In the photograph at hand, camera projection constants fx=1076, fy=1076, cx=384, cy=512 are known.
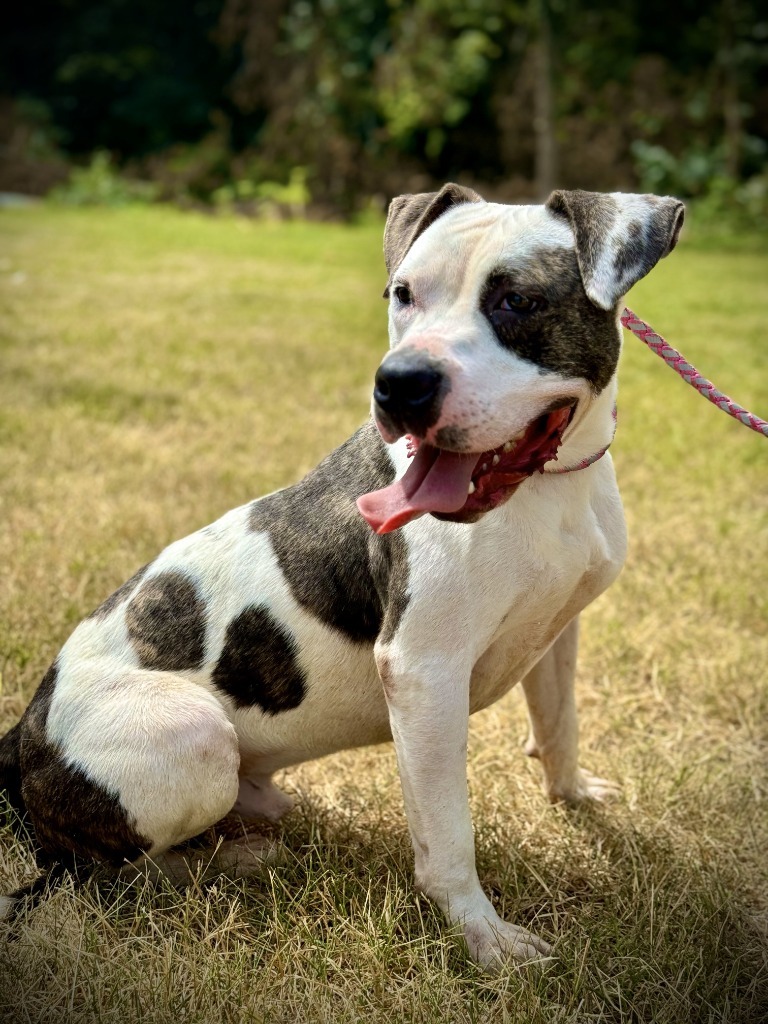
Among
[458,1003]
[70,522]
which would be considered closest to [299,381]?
[70,522]

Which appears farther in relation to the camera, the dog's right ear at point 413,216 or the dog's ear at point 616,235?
the dog's right ear at point 413,216

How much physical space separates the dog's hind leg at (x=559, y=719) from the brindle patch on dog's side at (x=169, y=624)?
0.92 m

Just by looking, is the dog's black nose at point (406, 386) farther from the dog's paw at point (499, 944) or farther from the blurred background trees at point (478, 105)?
the blurred background trees at point (478, 105)

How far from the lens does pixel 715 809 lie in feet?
9.29

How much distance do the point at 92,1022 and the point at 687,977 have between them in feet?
3.85

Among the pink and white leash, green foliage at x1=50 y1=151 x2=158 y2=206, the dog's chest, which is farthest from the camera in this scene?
green foliage at x1=50 y1=151 x2=158 y2=206

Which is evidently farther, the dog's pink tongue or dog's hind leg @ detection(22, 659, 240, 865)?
dog's hind leg @ detection(22, 659, 240, 865)

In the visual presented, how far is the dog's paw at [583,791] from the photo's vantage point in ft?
9.57

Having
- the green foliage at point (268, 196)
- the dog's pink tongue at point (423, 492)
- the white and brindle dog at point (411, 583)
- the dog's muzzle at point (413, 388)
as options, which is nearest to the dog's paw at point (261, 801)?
the white and brindle dog at point (411, 583)

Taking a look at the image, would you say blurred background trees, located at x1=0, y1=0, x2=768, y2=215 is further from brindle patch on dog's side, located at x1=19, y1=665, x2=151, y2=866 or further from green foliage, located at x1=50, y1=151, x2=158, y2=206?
brindle patch on dog's side, located at x1=19, y1=665, x2=151, y2=866

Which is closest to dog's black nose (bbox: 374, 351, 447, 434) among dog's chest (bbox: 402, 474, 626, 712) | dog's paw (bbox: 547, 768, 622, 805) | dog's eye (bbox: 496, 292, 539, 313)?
dog's eye (bbox: 496, 292, 539, 313)

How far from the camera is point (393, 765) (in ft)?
9.99

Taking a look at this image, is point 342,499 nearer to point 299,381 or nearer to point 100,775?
point 100,775

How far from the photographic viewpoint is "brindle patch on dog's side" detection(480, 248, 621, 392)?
6.77ft
